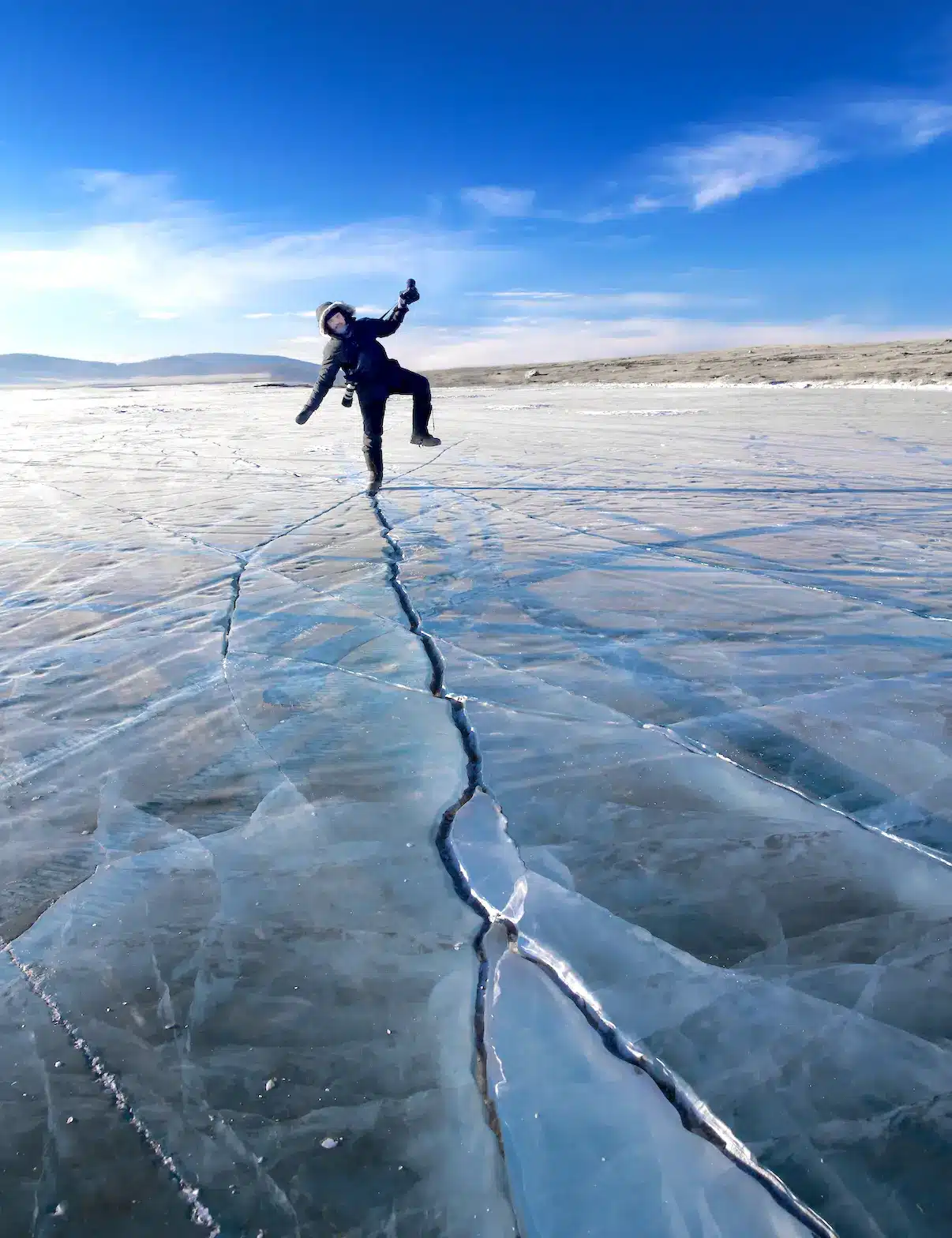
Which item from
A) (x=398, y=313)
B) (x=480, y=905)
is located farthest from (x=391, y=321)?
(x=480, y=905)

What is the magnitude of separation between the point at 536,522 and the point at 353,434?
22.8ft

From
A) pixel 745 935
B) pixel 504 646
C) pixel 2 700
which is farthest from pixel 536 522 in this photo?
pixel 745 935

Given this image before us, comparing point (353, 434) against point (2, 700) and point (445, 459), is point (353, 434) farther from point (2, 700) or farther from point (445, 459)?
point (2, 700)

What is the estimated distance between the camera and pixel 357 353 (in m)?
5.71

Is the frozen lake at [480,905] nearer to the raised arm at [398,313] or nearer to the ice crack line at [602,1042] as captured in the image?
the ice crack line at [602,1042]

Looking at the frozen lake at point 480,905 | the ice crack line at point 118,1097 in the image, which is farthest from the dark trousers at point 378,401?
the ice crack line at point 118,1097

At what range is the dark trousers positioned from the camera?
229 inches

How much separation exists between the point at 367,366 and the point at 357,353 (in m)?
0.12

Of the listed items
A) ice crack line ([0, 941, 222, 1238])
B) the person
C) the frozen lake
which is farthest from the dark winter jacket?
ice crack line ([0, 941, 222, 1238])

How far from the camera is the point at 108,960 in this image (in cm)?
132

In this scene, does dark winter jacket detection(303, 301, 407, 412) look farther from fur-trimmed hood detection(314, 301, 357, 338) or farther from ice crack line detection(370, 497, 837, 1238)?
ice crack line detection(370, 497, 837, 1238)

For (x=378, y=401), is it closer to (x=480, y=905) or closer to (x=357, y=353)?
(x=357, y=353)

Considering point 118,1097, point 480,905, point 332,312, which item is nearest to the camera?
point 118,1097

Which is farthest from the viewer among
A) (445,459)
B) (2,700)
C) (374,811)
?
(445,459)
